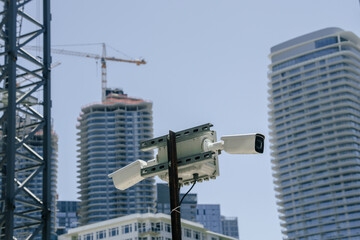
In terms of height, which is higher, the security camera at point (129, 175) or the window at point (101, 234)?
the window at point (101, 234)

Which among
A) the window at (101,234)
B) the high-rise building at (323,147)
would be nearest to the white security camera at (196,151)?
the window at (101,234)

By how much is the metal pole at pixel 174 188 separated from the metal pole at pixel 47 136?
1773cm

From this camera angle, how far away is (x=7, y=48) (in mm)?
35000

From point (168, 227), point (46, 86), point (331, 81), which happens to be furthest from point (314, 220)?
point (46, 86)

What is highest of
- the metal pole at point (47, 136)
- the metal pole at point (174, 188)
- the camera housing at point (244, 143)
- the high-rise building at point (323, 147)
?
the high-rise building at point (323, 147)

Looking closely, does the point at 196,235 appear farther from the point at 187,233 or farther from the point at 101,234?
the point at 101,234

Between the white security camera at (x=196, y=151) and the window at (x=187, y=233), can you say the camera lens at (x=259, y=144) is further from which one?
the window at (x=187, y=233)

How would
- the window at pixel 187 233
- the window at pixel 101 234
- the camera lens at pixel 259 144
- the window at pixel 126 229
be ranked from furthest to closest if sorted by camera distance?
the window at pixel 101 234 → the window at pixel 126 229 → the window at pixel 187 233 → the camera lens at pixel 259 144

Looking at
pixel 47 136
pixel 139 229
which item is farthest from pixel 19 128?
pixel 139 229

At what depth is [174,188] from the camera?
17.1 meters

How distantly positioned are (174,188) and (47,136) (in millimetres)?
19247

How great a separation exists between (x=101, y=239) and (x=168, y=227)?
10.9 meters

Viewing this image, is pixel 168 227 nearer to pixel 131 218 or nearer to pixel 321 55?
pixel 131 218

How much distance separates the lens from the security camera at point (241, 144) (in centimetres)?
1666
